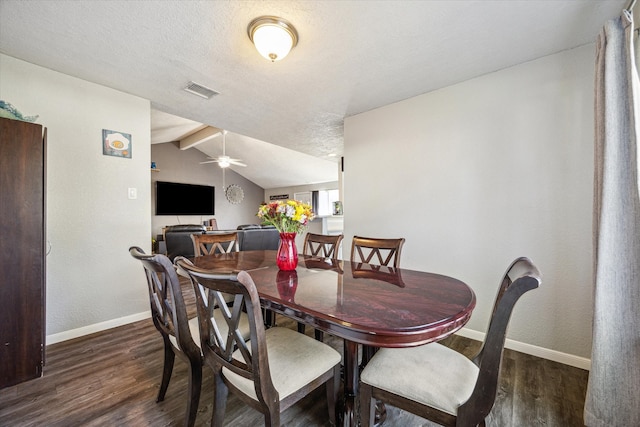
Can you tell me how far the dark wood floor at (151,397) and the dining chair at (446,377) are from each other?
51 centimetres

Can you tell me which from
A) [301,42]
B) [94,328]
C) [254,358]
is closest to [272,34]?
[301,42]

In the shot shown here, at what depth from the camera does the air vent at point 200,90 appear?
2.39 metres

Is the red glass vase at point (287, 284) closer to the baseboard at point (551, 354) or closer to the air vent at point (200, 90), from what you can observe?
the baseboard at point (551, 354)

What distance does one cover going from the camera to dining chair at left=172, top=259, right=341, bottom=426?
84cm

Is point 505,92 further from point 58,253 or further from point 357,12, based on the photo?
point 58,253

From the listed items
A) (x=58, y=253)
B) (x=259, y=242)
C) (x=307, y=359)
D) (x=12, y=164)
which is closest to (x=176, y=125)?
(x=259, y=242)

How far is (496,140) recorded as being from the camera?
2.14 m

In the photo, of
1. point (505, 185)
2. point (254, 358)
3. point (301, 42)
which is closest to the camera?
point (254, 358)

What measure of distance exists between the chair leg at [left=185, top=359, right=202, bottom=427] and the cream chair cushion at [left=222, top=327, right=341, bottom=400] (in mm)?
258

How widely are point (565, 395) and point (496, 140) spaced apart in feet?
5.94

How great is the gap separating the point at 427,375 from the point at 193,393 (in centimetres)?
105

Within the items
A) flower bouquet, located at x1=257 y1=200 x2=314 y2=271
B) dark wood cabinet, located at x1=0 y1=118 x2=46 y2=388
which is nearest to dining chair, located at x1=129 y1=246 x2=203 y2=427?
flower bouquet, located at x1=257 y1=200 x2=314 y2=271

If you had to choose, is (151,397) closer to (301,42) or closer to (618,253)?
(301,42)

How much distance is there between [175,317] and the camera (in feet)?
3.78
